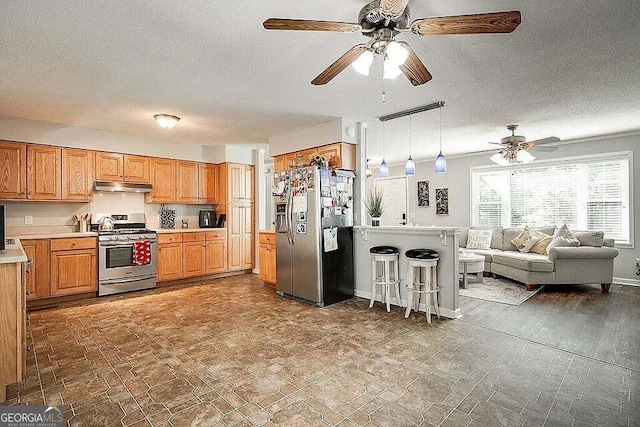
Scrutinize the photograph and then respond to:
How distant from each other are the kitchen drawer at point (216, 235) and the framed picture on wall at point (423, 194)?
4709 millimetres

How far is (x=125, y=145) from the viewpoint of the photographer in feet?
17.7

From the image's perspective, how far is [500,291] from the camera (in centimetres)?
500

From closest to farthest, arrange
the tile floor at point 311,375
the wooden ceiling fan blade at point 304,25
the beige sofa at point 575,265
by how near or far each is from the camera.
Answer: the wooden ceiling fan blade at point 304,25
the tile floor at point 311,375
the beige sofa at point 575,265

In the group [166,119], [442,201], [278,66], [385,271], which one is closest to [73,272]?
[166,119]

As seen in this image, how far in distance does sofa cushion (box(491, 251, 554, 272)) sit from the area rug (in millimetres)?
321

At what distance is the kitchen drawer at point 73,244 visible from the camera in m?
4.45

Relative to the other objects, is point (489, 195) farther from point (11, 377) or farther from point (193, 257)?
point (11, 377)

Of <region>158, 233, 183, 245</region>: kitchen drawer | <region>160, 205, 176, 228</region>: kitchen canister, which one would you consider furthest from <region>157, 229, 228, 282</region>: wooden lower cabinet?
<region>160, 205, 176, 228</region>: kitchen canister

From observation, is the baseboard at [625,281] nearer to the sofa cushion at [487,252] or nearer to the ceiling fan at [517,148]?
the sofa cushion at [487,252]

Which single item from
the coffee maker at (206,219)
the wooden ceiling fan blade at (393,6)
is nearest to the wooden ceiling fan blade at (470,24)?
the wooden ceiling fan blade at (393,6)

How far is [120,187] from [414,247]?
4.58 m

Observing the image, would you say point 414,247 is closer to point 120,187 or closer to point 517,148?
point 517,148

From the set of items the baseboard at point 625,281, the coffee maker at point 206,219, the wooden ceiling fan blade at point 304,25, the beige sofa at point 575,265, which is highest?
the wooden ceiling fan blade at point 304,25

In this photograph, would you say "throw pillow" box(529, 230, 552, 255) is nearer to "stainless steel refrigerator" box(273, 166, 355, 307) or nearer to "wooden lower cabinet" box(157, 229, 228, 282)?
"stainless steel refrigerator" box(273, 166, 355, 307)
